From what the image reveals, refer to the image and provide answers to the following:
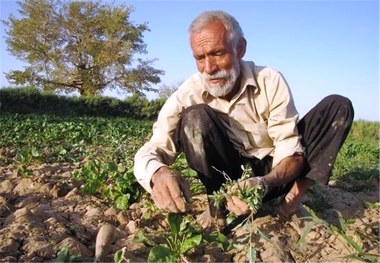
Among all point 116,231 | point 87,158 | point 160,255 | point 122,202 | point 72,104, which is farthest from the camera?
point 72,104

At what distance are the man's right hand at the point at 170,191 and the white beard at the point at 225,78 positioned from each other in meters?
0.66

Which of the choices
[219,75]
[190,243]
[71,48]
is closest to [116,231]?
[190,243]

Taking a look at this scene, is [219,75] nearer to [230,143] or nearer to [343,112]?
[230,143]

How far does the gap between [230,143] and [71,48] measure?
3005 centimetres

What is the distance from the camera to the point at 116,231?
7.77 feet

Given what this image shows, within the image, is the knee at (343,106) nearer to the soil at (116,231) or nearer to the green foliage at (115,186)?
the soil at (116,231)

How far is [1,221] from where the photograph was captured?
257 cm

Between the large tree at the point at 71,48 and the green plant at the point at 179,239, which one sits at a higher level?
the large tree at the point at 71,48

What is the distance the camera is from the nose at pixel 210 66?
8.37ft

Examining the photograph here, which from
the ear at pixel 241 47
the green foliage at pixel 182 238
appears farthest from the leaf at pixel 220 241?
the ear at pixel 241 47

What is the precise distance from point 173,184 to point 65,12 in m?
31.3

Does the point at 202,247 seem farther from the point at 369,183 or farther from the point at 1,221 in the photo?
the point at 369,183

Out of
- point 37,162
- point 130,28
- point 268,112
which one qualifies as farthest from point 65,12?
point 268,112

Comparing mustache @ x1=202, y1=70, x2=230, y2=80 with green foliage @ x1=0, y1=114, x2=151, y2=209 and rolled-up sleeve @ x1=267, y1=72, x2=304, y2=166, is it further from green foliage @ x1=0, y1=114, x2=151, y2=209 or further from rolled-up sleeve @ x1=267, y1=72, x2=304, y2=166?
green foliage @ x1=0, y1=114, x2=151, y2=209
